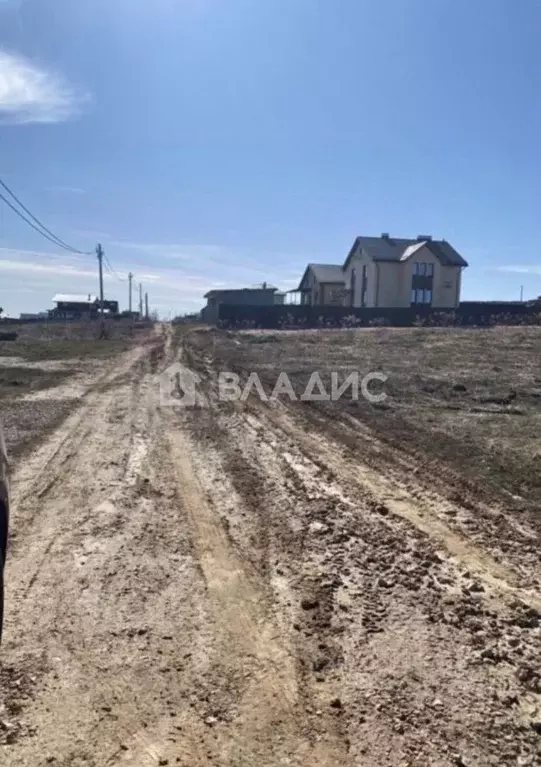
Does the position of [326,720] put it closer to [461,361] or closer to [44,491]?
[44,491]

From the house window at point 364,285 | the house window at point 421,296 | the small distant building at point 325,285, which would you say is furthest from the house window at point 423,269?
the small distant building at point 325,285

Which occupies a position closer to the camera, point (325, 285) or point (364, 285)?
point (364, 285)

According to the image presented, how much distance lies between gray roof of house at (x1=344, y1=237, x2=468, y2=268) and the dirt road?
44.9m

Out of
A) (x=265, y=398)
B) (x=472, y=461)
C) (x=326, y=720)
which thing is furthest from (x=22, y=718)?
(x=265, y=398)

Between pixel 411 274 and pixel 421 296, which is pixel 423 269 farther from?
pixel 421 296

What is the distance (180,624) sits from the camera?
10.6 ft

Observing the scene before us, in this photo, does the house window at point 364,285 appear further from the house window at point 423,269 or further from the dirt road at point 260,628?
the dirt road at point 260,628

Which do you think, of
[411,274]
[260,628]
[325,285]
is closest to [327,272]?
[325,285]

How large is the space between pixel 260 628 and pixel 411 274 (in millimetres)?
47988

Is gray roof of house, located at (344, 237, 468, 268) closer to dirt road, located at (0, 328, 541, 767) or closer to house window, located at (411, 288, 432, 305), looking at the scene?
house window, located at (411, 288, 432, 305)

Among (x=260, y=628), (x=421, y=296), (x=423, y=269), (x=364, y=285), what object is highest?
(x=423, y=269)

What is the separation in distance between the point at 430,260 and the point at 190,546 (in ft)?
157

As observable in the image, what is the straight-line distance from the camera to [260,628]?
126 inches

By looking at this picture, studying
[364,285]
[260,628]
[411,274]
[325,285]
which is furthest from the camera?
[325,285]
